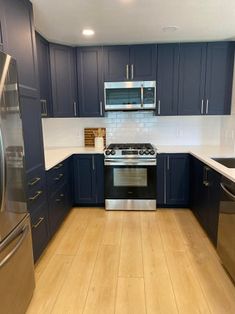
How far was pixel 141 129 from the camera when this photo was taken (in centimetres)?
387

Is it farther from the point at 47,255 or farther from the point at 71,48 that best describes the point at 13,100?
the point at 71,48

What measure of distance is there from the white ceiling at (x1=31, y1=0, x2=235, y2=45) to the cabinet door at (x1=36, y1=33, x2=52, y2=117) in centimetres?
13

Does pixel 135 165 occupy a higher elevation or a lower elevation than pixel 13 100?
lower

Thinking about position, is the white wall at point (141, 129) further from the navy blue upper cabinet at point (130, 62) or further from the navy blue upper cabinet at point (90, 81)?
the navy blue upper cabinet at point (130, 62)

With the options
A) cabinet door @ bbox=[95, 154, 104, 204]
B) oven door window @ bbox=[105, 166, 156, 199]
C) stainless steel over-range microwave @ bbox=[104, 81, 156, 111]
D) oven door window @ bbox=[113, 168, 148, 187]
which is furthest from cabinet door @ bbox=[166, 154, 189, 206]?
cabinet door @ bbox=[95, 154, 104, 204]

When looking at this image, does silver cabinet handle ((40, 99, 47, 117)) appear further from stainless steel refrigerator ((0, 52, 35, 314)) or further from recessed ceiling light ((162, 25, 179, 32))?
recessed ceiling light ((162, 25, 179, 32))

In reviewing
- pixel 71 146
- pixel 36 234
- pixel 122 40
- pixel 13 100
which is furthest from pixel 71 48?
pixel 36 234

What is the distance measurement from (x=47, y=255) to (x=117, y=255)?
0.72 m

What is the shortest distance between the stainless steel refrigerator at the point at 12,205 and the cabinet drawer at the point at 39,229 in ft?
1.32

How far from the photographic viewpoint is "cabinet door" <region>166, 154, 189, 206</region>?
131 inches

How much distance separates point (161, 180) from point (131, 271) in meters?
1.53

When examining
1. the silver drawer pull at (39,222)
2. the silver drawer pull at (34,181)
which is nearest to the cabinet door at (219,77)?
the silver drawer pull at (34,181)

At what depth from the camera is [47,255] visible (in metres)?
2.42

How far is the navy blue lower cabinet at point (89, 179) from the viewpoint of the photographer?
3430 mm
